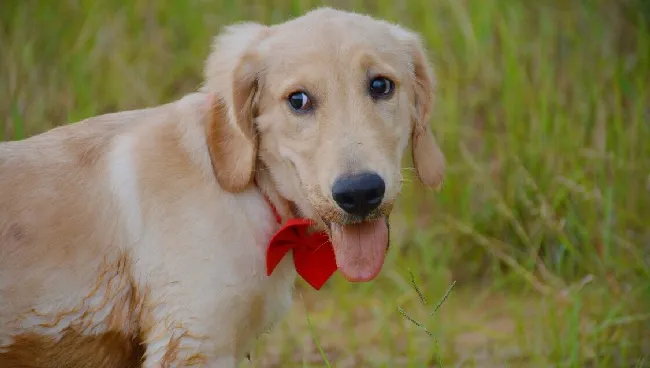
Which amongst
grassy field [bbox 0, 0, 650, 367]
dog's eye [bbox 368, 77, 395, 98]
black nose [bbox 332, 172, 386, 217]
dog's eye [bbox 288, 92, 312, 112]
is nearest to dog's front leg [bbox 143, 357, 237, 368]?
black nose [bbox 332, 172, 386, 217]

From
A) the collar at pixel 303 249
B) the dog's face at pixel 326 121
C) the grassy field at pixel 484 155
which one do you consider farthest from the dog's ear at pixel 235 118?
the grassy field at pixel 484 155

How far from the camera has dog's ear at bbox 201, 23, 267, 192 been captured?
2.91 metres

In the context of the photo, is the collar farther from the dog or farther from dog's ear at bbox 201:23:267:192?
dog's ear at bbox 201:23:267:192

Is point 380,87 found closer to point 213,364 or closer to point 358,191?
point 358,191

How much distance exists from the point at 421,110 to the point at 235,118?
65 cm

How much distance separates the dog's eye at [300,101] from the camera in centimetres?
288

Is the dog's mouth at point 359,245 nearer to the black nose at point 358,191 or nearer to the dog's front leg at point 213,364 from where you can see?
the black nose at point 358,191

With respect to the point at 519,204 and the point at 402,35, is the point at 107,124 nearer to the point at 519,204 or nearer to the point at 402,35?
the point at 402,35

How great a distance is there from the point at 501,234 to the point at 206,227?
8.12 ft

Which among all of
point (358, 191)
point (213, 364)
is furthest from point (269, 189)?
point (213, 364)

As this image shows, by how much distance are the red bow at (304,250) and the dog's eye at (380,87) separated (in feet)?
1.50

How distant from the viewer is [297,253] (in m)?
3.04

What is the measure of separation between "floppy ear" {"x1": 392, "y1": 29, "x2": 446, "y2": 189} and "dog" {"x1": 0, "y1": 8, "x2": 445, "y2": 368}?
0.44 ft

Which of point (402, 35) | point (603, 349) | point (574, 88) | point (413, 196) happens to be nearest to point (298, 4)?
point (413, 196)
